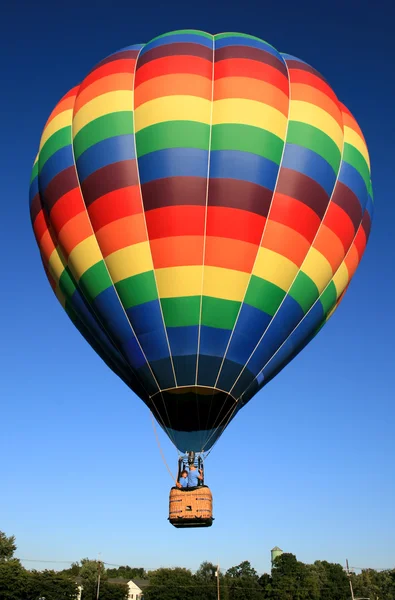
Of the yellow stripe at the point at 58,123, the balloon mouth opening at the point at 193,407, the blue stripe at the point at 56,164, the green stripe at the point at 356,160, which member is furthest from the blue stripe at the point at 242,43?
the balloon mouth opening at the point at 193,407

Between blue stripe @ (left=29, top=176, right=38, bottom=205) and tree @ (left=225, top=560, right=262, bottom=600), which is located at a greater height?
blue stripe @ (left=29, top=176, right=38, bottom=205)

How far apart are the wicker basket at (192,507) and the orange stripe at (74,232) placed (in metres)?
5.14

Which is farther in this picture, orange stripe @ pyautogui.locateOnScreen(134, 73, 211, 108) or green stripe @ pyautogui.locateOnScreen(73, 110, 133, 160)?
green stripe @ pyautogui.locateOnScreen(73, 110, 133, 160)

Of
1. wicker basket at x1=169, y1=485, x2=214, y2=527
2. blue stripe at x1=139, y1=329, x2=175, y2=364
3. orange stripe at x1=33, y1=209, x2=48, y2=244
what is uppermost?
orange stripe at x1=33, y1=209, x2=48, y2=244

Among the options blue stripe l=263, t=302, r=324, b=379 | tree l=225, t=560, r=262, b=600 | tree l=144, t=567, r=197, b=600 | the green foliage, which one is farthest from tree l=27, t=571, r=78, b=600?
the green foliage

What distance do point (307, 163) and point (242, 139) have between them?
1418 millimetres

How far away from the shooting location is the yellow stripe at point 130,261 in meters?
10.7

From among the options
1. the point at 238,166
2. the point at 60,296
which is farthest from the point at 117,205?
the point at 60,296

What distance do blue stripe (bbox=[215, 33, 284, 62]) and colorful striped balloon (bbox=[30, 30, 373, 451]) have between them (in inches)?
2.0

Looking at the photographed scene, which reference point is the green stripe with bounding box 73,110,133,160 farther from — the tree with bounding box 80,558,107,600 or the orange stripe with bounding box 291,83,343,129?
the tree with bounding box 80,558,107,600

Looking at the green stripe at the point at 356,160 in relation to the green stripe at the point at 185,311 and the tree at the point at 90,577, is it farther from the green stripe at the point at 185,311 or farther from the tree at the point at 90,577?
the tree at the point at 90,577

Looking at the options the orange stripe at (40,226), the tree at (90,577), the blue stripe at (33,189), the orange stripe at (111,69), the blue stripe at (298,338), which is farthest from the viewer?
the tree at (90,577)

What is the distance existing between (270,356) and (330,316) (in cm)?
280

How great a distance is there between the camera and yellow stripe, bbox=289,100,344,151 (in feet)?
37.7
